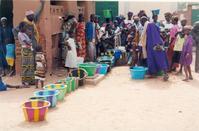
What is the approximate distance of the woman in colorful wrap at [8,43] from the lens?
9242 millimetres

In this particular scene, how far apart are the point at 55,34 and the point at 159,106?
4.45m

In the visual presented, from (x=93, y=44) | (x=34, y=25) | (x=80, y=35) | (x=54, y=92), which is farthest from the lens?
(x=93, y=44)

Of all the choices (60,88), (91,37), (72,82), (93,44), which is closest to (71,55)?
(72,82)

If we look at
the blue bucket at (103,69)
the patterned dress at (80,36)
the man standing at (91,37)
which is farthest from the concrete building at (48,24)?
the blue bucket at (103,69)

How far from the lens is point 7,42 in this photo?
956 centimetres

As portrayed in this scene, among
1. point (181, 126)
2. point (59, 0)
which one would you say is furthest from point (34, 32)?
point (181, 126)

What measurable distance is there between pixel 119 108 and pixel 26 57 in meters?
2.76

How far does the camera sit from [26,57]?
815 cm

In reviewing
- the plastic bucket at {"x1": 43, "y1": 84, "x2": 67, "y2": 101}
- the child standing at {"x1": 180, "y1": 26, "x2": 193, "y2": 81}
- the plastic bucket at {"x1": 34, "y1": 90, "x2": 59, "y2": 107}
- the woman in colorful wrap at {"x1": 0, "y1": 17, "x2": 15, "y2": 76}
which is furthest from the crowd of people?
the plastic bucket at {"x1": 34, "y1": 90, "x2": 59, "y2": 107}

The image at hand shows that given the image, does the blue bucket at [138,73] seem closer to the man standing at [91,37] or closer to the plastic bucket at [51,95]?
the man standing at [91,37]

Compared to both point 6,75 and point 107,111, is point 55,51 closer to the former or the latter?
point 6,75

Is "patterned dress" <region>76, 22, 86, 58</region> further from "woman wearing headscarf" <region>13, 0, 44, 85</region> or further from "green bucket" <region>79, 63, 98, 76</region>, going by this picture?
"woman wearing headscarf" <region>13, 0, 44, 85</region>

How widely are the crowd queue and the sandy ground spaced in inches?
20.6

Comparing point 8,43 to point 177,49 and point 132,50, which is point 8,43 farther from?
point 177,49
